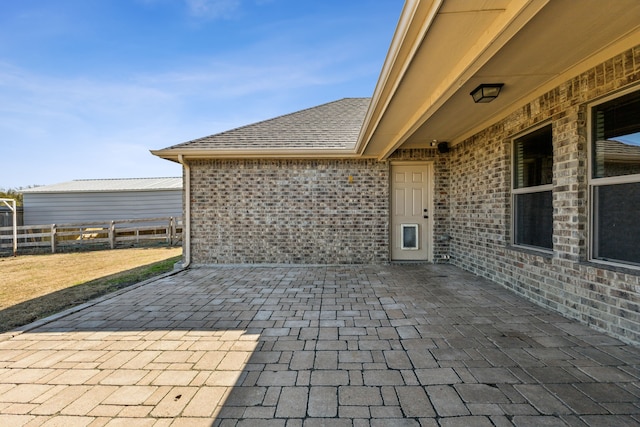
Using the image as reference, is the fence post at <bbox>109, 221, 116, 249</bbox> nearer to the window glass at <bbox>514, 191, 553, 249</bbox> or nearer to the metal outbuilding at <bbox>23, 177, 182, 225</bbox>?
the metal outbuilding at <bbox>23, 177, 182, 225</bbox>

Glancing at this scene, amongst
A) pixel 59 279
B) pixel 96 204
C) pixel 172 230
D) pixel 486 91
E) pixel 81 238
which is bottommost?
pixel 59 279

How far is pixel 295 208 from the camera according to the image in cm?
654

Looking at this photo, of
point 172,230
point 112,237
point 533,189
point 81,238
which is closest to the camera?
point 533,189

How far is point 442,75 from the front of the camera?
9.70ft

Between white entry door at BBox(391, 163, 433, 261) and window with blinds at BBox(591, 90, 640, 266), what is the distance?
3.54 m

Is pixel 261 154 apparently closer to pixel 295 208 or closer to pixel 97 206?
pixel 295 208

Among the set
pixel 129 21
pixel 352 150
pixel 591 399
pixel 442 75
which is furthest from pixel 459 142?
pixel 129 21

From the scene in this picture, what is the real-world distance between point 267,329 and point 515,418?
2.12 m

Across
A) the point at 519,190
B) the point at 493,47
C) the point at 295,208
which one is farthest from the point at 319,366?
the point at 295,208

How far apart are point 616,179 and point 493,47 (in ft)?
6.07

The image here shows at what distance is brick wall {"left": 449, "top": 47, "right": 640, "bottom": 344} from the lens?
267cm

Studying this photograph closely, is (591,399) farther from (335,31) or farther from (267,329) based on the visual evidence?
(335,31)

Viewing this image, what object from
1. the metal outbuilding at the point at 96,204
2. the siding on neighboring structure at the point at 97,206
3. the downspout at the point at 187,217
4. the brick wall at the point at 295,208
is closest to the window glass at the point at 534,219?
the brick wall at the point at 295,208

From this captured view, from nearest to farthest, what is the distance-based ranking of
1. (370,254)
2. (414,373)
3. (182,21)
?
(414,373) → (370,254) → (182,21)
